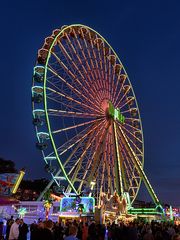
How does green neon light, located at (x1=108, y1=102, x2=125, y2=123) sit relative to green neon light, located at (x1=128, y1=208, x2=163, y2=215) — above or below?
above

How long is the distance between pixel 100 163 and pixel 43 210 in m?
6.80

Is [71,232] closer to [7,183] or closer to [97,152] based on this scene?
[7,183]

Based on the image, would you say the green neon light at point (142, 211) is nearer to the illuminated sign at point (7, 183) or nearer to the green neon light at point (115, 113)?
the green neon light at point (115, 113)

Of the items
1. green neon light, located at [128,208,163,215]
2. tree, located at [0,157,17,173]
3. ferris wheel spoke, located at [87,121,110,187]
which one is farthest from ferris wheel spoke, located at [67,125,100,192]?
tree, located at [0,157,17,173]

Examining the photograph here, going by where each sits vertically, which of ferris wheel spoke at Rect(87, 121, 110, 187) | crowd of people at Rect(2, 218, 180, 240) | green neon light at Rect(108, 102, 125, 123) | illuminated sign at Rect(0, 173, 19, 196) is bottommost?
crowd of people at Rect(2, 218, 180, 240)

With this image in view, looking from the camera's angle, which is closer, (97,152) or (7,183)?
(7,183)

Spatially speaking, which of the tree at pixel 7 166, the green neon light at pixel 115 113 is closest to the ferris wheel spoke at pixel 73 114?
the green neon light at pixel 115 113

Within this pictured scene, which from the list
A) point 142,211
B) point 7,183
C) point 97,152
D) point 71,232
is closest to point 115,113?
point 97,152

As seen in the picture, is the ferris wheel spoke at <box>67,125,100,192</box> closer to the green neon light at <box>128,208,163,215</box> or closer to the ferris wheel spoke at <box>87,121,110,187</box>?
the ferris wheel spoke at <box>87,121,110,187</box>

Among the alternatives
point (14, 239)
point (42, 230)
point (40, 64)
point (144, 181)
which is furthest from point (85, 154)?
point (42, 230)

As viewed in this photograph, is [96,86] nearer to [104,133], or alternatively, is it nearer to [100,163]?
[104,133]

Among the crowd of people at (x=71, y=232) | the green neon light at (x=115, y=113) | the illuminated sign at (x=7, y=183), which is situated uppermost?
the green neon light at (x=115, y=113)

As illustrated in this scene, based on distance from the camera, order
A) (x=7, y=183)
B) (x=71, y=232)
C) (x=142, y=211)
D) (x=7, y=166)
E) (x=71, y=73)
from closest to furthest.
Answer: (x=71, y=232) < (x=7, y=183) < (x=71, y=73) < (x=142, y=211) < (x=7, y=166)

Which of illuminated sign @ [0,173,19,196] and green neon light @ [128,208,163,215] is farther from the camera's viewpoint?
green neon light @ [128,208,163,215]
